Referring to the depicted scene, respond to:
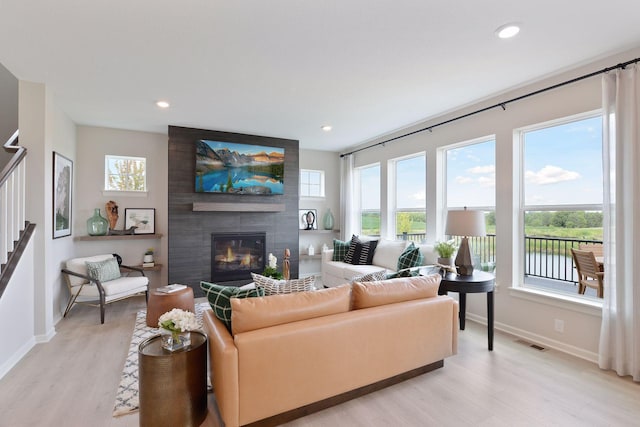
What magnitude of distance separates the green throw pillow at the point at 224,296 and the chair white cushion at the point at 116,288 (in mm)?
2510

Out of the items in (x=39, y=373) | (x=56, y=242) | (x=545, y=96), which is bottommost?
(x=39, y=373)

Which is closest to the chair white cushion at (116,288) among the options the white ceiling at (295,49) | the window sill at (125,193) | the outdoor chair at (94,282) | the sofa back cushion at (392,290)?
the outdoor chair at (94,282)

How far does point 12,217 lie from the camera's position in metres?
2.91

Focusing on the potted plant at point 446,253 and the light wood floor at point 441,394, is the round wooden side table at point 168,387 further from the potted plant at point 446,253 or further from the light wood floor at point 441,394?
the potted plant at point 446,253

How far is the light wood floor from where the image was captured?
1.98m

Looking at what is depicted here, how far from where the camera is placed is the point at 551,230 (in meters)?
3.25

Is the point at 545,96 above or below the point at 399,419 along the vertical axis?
above

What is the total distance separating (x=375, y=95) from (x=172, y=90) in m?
2.23

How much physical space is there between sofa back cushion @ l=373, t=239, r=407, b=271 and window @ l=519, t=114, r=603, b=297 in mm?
1615

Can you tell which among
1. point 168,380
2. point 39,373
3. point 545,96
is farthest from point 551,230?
point 39,373

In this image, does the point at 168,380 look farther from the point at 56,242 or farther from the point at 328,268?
the point at 328,268

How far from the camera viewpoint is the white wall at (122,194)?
4.71m

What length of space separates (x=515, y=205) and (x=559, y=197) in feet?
1.30

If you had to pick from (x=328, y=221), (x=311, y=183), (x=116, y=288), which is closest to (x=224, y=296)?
(x=116, y=288)
